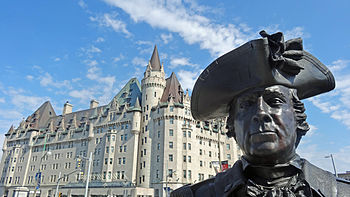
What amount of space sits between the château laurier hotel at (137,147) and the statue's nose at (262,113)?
39187mm

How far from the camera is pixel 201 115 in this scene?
280 centimetres

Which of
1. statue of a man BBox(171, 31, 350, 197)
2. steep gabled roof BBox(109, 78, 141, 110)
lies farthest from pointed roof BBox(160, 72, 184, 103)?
statue of a man BBox(171, 31, 350, 197)

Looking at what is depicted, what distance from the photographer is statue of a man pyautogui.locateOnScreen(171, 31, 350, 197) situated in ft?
6.23

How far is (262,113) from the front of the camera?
6.40 ft

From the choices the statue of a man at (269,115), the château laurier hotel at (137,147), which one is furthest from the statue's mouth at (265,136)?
the château laurier hotel at (137,147)

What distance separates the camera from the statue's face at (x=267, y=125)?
1.89 meters

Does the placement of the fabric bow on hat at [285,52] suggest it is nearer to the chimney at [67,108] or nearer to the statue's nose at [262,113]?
the statue's nose at [262,113]

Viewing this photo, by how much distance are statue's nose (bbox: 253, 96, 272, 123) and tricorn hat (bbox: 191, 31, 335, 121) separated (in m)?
0.20

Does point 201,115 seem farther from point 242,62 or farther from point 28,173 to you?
point 28,173

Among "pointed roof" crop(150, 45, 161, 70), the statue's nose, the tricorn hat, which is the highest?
"pointed roof" crop(150, 45, 161, 70)

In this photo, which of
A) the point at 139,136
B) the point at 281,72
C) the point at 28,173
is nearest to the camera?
the point at 281,72

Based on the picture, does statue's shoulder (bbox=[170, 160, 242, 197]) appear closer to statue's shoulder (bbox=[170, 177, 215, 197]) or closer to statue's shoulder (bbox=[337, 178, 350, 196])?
statue's shoulder (bbox=[170, 177, 215, 197])

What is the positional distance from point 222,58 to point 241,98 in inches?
16.9

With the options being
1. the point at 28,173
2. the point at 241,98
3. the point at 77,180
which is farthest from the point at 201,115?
the point at 28,173
